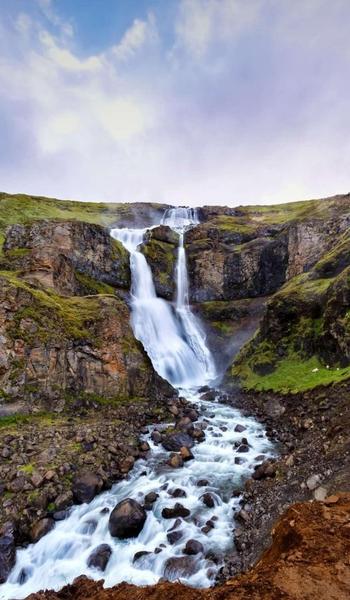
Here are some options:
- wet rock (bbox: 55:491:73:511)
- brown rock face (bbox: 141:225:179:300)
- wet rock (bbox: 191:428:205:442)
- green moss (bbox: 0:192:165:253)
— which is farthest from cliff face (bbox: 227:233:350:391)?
green moss (bbox: 0:192:165:253)

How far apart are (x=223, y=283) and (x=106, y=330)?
3320cm

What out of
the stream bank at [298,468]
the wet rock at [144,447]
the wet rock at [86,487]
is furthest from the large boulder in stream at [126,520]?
the wet rock at [144,447]

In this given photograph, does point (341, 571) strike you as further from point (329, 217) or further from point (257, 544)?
point (329, 217)

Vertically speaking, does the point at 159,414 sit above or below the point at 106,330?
below

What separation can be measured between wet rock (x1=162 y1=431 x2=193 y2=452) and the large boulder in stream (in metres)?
5.47

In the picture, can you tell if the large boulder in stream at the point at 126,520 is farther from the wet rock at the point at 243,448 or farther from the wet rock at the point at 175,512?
the wet rock at the point at 243,448

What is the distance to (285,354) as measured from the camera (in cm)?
2758

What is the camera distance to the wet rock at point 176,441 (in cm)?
1727

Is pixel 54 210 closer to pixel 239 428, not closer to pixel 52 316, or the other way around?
pixel 52 316

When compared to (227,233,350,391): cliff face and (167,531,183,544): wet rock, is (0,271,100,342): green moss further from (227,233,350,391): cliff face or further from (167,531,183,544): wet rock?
(227,233,350,391): cliff face

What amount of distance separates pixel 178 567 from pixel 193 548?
667 millimetres

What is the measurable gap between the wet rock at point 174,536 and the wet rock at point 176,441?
6212 mm

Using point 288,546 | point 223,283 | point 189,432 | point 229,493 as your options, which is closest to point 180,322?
point 223,283

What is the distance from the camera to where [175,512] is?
11.8 metres
